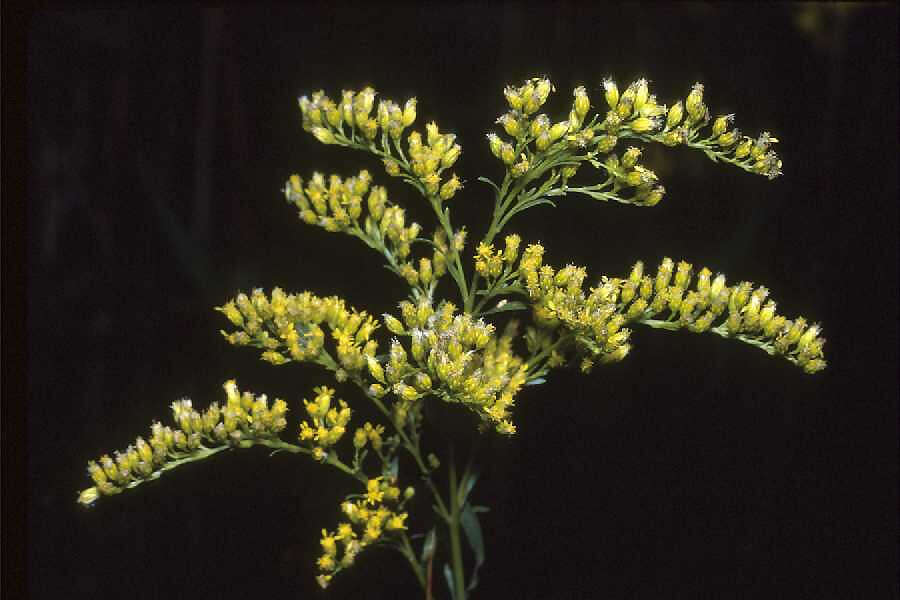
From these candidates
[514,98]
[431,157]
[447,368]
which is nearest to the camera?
[447,368]

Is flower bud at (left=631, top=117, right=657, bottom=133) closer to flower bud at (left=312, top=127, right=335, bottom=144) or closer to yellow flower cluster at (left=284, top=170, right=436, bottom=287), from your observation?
yellow flower cluster at (left=284, top=170, right=436, bottom=287)

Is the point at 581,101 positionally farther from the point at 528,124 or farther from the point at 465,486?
the point at 465,486

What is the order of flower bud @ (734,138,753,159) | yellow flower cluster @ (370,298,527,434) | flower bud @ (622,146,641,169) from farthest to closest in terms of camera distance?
flower bud @ (734,138,753,159), flower bud @ (622,146,641,169), yellow flower cluster @ (370,298,527,434)

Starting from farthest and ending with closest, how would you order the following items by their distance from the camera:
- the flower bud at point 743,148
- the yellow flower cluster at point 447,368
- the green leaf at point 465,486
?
the green leaf at point 465,486 < the flower bud at point 743,148 < the yellow flower cluster at point 447,368

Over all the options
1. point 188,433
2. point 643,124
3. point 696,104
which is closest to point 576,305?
point 643,124

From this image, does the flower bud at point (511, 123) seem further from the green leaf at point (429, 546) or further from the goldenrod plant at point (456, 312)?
the green leaf at point (429, 546)

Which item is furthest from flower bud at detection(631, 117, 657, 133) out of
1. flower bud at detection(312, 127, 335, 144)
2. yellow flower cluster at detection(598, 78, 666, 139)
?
flower bud at detection(312, 127, 335, 144)

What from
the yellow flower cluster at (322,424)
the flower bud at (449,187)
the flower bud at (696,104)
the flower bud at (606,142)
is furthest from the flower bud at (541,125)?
the yellow flower cluster at (322,424)
